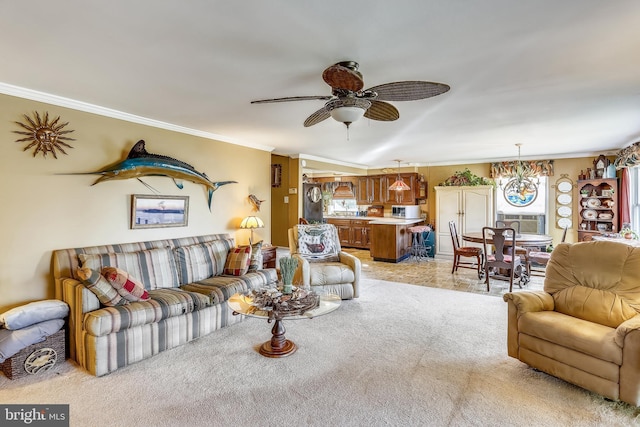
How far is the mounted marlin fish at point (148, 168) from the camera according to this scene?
3.40m

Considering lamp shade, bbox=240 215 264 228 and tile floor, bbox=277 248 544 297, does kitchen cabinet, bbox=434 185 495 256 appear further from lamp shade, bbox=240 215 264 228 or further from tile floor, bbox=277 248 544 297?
lamp shade, bbox=240 215 264 228

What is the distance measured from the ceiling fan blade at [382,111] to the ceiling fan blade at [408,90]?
0.17m

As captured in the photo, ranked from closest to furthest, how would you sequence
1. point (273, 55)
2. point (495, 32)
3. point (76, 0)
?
point (76, 0) → point (495, 32) → point (273, 55)

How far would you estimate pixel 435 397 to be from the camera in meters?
2.20

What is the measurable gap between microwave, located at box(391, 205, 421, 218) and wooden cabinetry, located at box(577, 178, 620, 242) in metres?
3.12

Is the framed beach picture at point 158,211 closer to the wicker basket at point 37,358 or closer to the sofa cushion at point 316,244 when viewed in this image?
the wicker basket at point 37,358

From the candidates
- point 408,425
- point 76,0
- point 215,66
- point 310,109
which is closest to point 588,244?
point 408,425

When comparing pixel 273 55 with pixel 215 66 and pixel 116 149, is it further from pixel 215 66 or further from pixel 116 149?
pixel 116 149

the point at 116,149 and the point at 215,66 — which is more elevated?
the point at 215,66

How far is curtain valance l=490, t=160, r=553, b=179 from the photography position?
20.9ft

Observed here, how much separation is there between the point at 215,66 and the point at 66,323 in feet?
8.23

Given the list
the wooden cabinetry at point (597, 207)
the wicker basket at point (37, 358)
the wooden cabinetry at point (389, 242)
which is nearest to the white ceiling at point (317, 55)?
the wicker basket at point (37, 358)

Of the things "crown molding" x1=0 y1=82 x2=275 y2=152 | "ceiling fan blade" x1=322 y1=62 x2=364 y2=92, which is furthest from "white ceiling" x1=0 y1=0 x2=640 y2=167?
"ceiling fan blade" x1=322 y1=62 x2=364 y2=92

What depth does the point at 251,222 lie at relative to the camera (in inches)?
189
